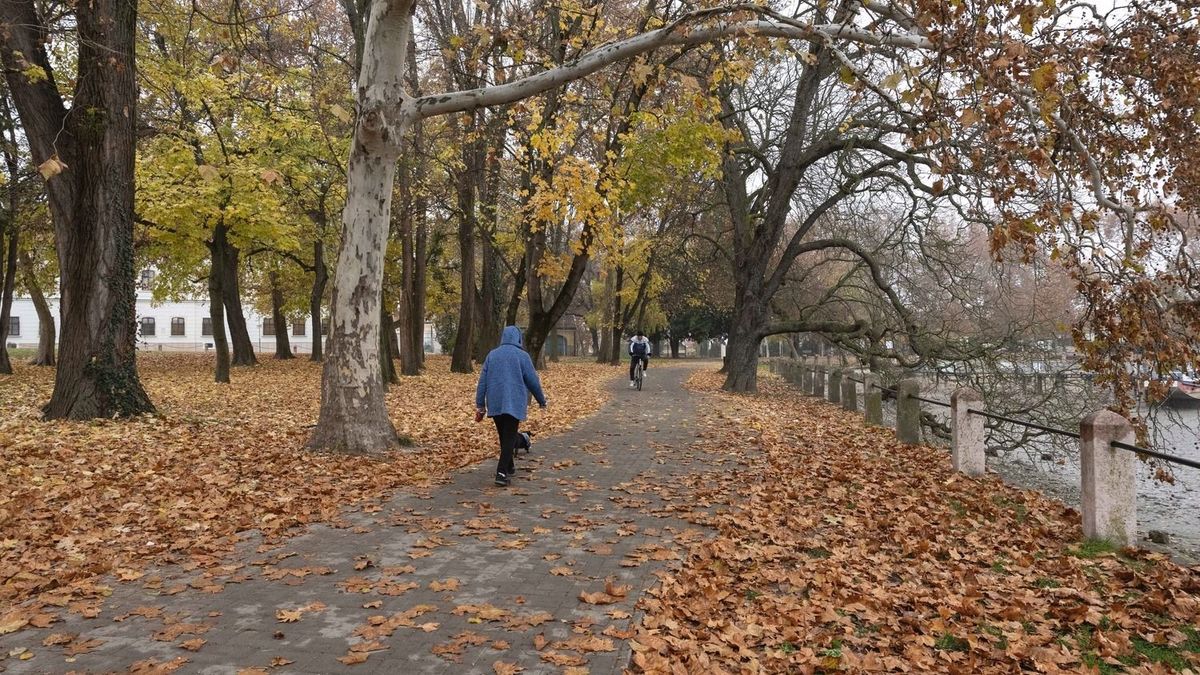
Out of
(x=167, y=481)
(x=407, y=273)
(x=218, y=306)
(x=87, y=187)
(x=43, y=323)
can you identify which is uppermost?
(x=87, y=187)

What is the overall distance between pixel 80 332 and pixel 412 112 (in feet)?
19.2

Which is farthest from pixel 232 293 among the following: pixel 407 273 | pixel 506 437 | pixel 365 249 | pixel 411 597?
pixel 411 597

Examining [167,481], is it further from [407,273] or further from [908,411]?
[407,273]

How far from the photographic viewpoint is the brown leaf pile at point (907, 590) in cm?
420

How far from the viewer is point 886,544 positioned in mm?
6473

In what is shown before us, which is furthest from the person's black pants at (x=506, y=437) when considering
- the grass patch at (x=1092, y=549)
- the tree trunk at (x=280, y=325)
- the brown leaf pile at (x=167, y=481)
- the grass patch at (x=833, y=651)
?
the tree trunk at (x=280, y=325)

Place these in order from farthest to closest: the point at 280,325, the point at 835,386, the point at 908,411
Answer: the point at 280,325 < the point at 835,386 < the point at 908,411

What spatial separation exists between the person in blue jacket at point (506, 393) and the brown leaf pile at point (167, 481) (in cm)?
103

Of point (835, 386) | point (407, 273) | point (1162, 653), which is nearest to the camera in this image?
point (1162, 653)

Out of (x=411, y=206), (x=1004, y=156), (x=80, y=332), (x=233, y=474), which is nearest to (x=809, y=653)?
(x=1004, y=156)

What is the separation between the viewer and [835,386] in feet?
64.7

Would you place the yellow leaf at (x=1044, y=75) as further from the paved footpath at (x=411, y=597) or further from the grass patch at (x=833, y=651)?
the paved footpath at (x=411, y=597)

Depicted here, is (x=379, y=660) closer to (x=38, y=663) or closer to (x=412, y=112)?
(x=38, y=663)

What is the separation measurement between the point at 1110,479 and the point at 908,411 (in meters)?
5.53
